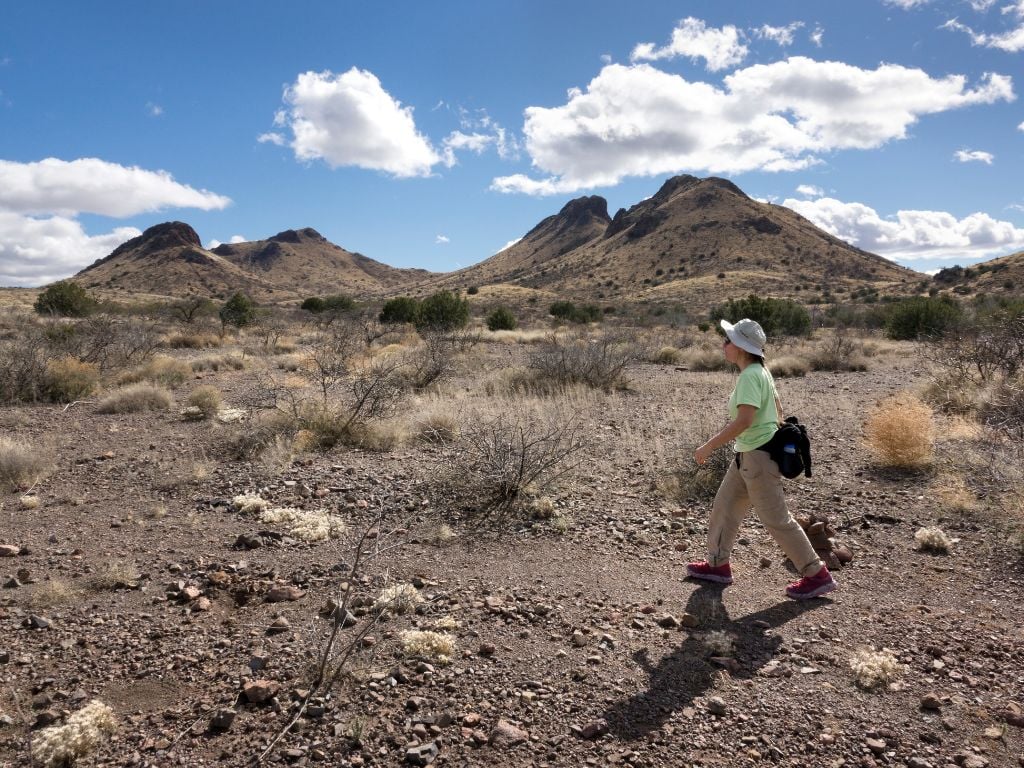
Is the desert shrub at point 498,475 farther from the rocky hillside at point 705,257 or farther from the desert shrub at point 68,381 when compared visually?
the rocky hillside at point 705,257

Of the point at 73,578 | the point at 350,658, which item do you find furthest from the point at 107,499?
the point at 350,658

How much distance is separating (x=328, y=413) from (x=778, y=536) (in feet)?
18.8

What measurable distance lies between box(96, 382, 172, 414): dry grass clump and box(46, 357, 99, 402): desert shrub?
934 mm

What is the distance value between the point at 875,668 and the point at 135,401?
10804 mm

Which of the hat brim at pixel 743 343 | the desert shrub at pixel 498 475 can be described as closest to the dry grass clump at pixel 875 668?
the hat brim at pixel 743 343

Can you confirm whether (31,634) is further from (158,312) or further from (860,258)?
(860,258)

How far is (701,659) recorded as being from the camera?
3328 mm

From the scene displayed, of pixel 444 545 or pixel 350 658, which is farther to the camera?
pixel 444 545

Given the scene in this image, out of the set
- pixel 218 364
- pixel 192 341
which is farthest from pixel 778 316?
pixel 192 341

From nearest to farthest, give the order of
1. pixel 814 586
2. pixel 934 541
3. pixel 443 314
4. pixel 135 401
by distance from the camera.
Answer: pixel 814 586, pixel 934 541, pixel 135 401, pixel 443 314

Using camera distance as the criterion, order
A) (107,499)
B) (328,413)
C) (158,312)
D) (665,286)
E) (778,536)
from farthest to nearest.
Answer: (665,286)
(158,312)
(328,413)
(107,499)
(778,536)

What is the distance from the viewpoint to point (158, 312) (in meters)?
34.0

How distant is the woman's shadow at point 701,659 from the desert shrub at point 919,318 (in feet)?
64.7

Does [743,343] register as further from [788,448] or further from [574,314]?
[574,314]
